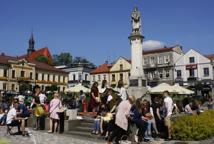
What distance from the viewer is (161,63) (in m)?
68.4

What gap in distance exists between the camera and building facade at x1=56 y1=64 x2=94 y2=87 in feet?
276

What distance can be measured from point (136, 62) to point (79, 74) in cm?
6401

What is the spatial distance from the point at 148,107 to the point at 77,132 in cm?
325

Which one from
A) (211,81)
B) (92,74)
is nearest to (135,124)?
(211,81)

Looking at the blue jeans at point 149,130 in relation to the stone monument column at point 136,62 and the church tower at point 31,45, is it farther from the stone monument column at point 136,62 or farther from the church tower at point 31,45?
the church tower at point 31,45

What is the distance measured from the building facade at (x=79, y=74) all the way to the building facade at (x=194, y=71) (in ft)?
91.0

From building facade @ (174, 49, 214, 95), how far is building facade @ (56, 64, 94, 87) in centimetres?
2773

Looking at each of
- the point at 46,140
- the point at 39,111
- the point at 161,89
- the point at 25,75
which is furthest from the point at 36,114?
the point at 25,75

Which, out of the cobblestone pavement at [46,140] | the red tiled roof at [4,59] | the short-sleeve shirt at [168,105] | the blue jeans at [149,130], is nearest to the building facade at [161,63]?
the red tiled roof at [4,59]

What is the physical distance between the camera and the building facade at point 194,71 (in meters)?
59.4

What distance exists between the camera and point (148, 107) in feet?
42.2

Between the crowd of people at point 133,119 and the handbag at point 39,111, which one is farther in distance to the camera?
the handbag at point 39,111

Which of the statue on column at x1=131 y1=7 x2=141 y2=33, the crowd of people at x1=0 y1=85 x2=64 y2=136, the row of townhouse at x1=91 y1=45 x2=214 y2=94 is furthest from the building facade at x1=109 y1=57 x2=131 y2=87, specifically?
the crowd of people at x1=0 y1=85 x2=64 y2=136

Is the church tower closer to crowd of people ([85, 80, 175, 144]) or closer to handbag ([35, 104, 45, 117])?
handbag ([35, 104, 45, 117])
